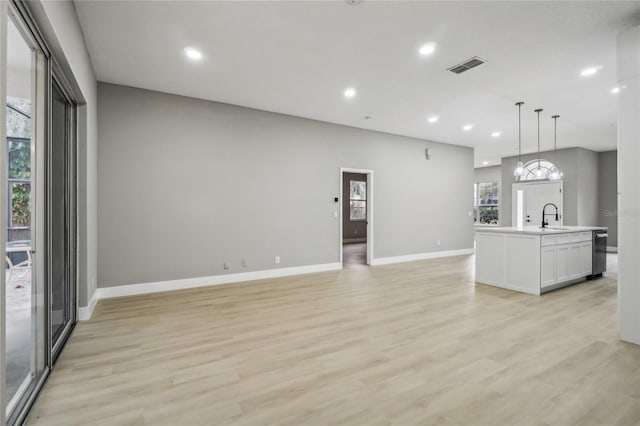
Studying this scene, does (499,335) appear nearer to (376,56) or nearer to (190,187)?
(376,56)

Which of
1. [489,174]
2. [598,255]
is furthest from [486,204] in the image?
[598,255]

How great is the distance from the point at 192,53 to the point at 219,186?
2161 millimetres

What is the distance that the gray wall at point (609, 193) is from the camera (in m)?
9.34

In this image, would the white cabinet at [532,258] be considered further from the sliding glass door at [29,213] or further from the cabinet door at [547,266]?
the sliding glass door at [29,213]

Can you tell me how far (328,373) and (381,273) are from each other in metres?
3.97

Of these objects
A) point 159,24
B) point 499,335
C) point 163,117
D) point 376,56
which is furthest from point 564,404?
point 163,117

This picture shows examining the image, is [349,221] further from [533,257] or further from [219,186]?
[533,257]

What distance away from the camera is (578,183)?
29.2 ft

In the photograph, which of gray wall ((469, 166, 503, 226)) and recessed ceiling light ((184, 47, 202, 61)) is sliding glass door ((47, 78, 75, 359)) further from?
A: gray wall ((469, 166, 503, 226))

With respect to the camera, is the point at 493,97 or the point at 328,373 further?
the point at 493,97

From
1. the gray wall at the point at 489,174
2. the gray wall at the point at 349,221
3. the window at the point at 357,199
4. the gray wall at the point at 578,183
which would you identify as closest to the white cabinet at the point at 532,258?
the gray wall at the point at 578,183

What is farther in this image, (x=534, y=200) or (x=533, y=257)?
(x=534, y=200)

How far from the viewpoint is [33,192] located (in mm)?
2219

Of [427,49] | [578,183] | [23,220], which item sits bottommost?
[23,220]
